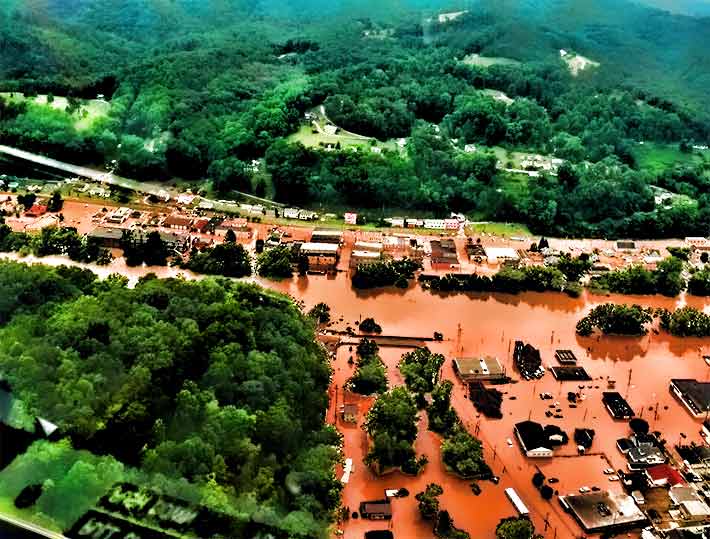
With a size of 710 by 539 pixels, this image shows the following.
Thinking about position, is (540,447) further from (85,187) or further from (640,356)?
(85,187)

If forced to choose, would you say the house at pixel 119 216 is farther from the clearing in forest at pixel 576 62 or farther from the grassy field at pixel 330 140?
the clearing in forest at pixel 576 62

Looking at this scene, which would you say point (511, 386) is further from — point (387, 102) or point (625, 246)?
point (387, 102)

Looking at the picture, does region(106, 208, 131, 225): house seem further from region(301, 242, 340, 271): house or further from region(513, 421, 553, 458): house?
region(513, 421, 553, 458): house

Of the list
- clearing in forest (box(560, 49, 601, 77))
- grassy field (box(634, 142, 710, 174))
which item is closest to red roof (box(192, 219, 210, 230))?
grassy field (box(634, 142, 710, 174))

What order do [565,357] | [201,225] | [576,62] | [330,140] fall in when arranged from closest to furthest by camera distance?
[565,357], [201,225], [330,140], [576,62]

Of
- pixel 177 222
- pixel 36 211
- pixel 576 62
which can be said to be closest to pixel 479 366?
pixel 177 222

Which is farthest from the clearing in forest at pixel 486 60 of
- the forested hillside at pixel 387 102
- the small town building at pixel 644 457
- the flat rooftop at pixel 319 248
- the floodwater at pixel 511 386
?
the small town building at pixel 644 457

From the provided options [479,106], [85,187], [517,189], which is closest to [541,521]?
[517,189]
